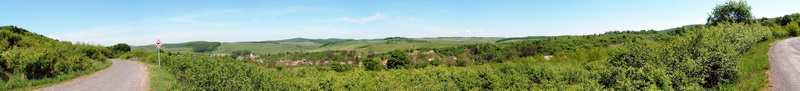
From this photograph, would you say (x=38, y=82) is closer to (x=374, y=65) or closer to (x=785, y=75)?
(x=785, y=75)

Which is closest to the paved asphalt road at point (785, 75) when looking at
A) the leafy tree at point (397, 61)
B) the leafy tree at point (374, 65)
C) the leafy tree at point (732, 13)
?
the leafy tree at point (732, 13)

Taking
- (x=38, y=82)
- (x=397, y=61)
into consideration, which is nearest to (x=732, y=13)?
(x=397, y=61)

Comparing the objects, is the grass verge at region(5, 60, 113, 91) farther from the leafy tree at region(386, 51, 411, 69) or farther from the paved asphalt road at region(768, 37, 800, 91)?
the leafy tree at region(386, 51, 411, 69)

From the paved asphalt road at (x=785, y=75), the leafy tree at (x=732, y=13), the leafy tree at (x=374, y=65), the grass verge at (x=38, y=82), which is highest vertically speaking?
the leafy tree at (x=732, y=13)

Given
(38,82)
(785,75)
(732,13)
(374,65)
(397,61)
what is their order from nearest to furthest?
(785,75) < (38,82) < (732,13) < (374,65) < (397,61)

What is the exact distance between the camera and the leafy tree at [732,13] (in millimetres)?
75069

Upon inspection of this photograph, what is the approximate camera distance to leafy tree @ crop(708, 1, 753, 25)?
7507 centimetres

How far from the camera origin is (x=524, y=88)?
112 ft

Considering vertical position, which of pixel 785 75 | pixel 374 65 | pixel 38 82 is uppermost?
pixel 785 75

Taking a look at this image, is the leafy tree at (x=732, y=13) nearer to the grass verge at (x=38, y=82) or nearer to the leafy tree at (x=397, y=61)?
the leafy tree at (x=397, y=61)

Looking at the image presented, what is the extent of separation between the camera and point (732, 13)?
7950cm

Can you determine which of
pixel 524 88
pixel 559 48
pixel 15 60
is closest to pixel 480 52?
pixel 559 48

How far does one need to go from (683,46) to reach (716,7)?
87.7 m

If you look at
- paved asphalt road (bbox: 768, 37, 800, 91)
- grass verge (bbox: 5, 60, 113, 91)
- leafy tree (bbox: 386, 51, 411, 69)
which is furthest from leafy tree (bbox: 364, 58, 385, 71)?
paved asphalt road (bbox: 768, 37, 800, 91)
